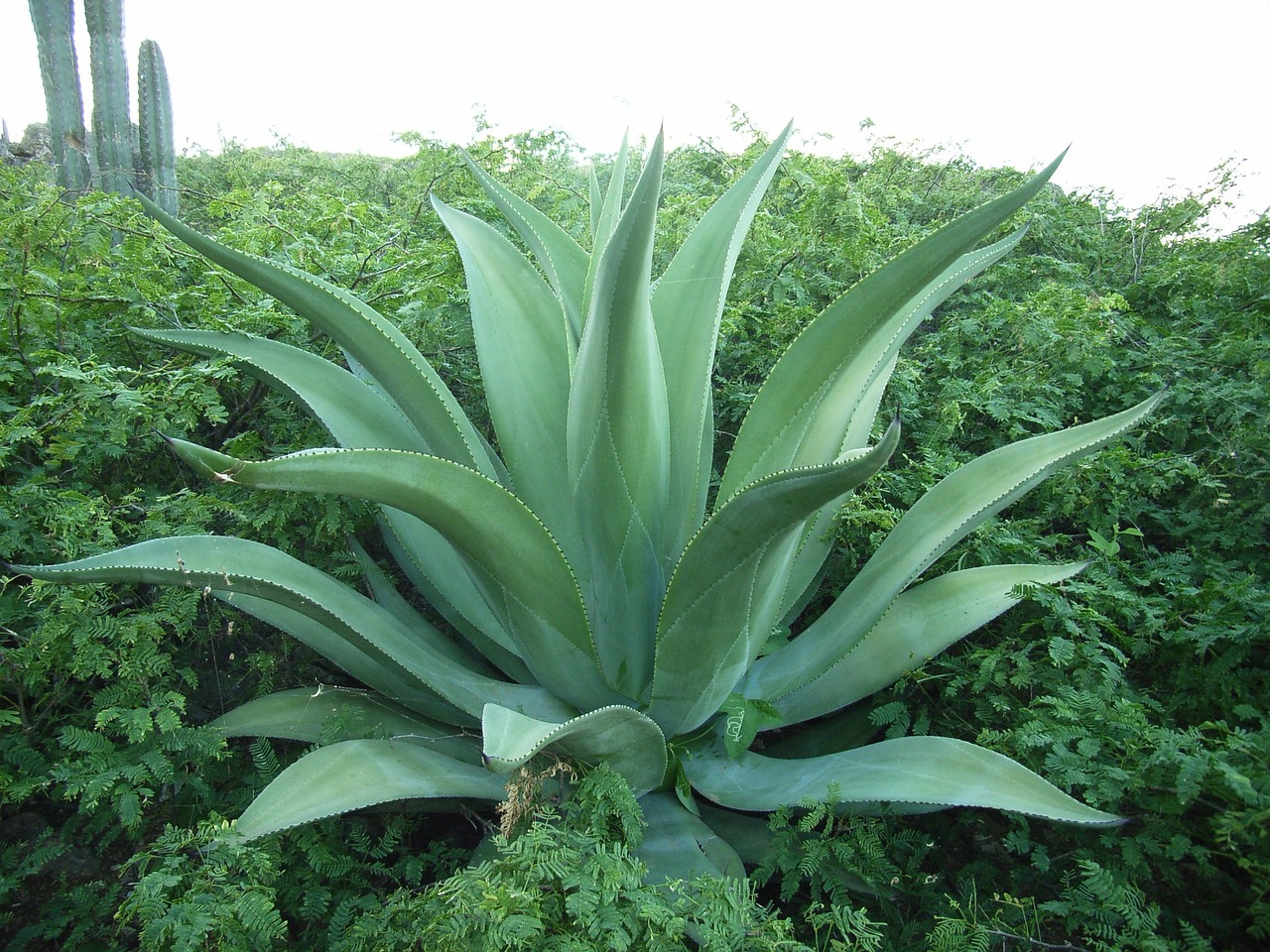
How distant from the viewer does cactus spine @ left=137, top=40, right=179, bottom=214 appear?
493 centimetres

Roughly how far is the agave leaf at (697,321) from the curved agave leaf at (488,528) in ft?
1.04

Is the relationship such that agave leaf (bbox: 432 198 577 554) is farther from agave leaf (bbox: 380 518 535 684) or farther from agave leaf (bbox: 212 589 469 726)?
agave leaf (bbox: 212 589 469 726)

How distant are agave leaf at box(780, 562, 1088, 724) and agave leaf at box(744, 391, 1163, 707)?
0.12ft

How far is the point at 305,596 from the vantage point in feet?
4.71

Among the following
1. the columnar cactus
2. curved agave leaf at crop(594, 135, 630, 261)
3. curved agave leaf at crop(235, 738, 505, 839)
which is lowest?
curved agave leaf at crop(235, 738, 505, 839)

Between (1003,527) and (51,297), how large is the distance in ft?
8.16

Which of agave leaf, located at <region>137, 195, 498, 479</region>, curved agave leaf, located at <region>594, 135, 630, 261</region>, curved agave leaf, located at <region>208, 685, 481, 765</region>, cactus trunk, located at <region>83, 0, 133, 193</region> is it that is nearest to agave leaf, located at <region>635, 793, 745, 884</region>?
curved agave leaf, located at <region>208, 685, 481, 765</region>

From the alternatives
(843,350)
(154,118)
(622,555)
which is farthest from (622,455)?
(154,118)

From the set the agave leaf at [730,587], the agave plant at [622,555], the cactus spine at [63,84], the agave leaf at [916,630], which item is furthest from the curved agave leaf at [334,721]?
the cactus spine at [63,84]

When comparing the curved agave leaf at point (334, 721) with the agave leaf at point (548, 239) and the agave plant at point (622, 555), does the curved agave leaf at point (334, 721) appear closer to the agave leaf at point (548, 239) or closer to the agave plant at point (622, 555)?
the agave plant at point (622, 555)

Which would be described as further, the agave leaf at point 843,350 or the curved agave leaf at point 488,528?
the agave leaf at point 843,350

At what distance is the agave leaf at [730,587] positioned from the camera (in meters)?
1.11

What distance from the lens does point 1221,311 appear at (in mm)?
2527

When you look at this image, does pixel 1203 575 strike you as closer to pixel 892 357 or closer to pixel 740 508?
pixel 892 357
